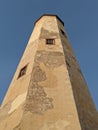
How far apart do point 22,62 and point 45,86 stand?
10.2 feet

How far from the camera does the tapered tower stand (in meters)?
9.33

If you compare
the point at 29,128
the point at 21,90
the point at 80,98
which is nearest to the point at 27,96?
the point at 21,90

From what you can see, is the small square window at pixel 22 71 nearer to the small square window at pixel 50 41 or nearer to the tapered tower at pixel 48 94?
the tapered tower at pixel 48 94

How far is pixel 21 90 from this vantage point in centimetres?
1088

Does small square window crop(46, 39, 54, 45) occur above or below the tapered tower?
above

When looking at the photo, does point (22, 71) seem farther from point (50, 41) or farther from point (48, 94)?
point (48, 94)

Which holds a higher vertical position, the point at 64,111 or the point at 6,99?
the point at 6,99

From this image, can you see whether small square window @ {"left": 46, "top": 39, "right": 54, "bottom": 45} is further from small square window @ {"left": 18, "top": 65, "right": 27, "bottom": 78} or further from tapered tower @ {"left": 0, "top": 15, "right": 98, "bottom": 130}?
small square window @ {"left": 18, "top": 65, "right": 27, "bottom": 78}

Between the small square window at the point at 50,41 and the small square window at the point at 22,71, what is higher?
the small square window at the point at 50,41

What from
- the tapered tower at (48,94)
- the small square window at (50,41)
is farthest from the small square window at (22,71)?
the small square window at (50,41)

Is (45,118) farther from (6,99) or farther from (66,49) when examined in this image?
(66,49)

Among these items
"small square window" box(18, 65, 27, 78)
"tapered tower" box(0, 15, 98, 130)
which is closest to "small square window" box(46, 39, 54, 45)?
"tapered tower" box(0, 15, 98, 130)

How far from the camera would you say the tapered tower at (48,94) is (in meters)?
9.33

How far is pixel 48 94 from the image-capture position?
1034 centimetres
